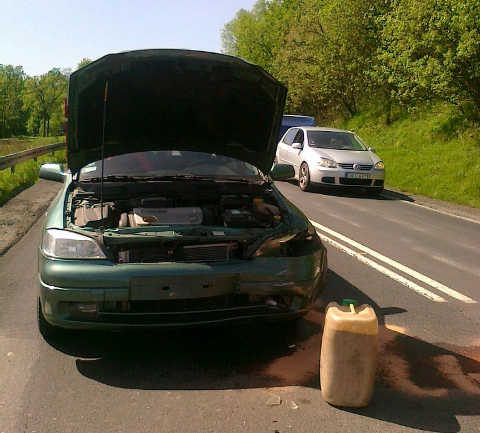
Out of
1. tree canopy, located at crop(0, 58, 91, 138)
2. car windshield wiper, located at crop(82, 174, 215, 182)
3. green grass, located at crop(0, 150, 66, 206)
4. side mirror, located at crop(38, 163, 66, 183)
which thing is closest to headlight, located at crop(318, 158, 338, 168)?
green grass, located at crop(0, 150, 66, 206)

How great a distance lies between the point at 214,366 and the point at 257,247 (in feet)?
2.81

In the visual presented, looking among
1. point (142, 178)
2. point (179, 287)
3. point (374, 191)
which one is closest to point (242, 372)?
point (179, 287)

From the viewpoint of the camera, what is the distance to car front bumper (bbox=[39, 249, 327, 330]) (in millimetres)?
3713

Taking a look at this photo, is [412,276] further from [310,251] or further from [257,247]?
[257,247]

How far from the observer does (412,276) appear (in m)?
6.45

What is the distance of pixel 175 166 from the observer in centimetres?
546

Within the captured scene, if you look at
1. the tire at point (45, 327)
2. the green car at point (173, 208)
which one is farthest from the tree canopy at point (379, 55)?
the tire at point (45, 327)

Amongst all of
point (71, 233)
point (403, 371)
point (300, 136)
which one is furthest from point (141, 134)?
point (300, 136)

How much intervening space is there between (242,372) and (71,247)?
1.40m

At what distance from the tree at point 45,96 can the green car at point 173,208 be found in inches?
4459

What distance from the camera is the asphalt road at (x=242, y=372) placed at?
3178 mm

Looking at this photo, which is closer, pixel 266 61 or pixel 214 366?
pixel 214 366

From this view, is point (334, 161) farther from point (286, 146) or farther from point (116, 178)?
point (116, 178)

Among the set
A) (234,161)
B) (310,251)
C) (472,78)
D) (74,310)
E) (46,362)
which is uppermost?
(472,78)
